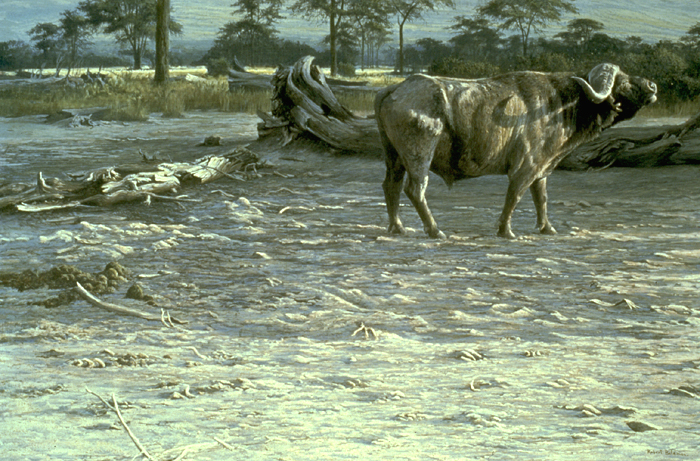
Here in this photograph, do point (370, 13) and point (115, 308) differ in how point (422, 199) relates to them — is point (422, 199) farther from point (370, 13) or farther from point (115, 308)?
point (370, 13)

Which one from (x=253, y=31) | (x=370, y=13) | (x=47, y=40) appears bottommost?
(x=47, y=40)

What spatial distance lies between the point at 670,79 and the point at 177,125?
378 inches

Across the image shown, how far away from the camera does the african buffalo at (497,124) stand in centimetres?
661

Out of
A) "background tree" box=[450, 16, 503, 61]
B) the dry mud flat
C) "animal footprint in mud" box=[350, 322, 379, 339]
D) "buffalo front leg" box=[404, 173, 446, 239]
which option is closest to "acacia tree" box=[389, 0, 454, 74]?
"background tree" box=[450, 16, 503, 61]

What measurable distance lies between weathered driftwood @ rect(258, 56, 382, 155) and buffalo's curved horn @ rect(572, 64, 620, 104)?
401cm

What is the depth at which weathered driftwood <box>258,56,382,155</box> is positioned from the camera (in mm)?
10664

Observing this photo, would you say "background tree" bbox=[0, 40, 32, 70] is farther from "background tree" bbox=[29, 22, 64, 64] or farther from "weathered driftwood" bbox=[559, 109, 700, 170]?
"weathered driftwood" bbox=[559, 109, 700, 170]

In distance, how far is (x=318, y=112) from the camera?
10875 millimetres

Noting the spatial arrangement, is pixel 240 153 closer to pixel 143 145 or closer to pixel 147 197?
pixel 147 197

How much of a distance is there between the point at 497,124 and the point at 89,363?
4.08 m

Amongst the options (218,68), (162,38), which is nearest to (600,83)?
(162,38)

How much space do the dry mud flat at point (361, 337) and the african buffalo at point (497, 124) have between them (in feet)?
1.61

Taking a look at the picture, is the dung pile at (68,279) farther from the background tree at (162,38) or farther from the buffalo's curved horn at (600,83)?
the background tree at (162,38)

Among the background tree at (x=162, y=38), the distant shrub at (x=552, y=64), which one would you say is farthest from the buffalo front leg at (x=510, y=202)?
the background tree at (x=162, y=38)
